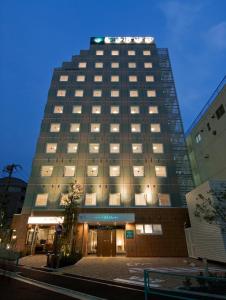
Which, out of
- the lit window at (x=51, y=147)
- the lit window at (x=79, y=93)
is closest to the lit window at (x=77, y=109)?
the lit window at (x=79, y=93)

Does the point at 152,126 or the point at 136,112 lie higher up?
the point at 136,112

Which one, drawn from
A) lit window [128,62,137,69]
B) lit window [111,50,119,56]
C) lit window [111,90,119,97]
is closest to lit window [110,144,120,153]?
lit window [111,90,119,97]

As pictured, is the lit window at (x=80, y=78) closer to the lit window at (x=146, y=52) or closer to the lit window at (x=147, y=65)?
the lit window at (x=147, y=65)

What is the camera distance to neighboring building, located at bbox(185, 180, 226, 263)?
15622 mm

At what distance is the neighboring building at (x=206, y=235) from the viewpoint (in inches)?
615

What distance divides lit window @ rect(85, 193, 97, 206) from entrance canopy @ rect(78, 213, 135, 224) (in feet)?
6.42

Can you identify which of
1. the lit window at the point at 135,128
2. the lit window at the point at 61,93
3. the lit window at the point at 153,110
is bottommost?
the lit window at the point at 135,128

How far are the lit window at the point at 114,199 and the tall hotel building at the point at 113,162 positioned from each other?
125mm

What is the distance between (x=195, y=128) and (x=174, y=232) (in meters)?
17.4

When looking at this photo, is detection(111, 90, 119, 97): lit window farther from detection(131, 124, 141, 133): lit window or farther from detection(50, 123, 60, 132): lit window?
detection(50, 123, 60, 132): lit window

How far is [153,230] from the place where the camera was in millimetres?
22250

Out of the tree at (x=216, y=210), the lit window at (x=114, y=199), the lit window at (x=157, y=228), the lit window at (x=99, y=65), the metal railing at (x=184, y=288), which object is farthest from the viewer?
the lit window at (x=99, y=65)

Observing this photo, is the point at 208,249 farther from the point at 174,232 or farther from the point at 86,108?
the point at 86,108

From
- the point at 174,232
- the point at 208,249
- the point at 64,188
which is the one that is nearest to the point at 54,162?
the point at 64,188
